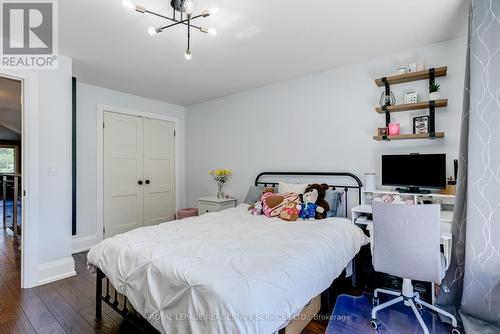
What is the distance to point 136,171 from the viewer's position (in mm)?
4422

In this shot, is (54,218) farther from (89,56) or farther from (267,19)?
(267,19)

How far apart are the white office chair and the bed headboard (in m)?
1.11

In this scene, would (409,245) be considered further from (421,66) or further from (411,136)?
(421,66)

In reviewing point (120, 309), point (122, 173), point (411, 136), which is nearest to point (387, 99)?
point (411, 136)

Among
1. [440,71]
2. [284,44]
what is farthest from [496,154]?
[284,44]

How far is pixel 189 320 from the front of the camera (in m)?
1.26

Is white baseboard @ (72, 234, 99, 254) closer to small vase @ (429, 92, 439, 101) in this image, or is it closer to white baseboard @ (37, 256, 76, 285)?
white baseboard @ (37, 256, 76, 285)

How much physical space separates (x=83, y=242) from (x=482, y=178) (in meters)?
4.69

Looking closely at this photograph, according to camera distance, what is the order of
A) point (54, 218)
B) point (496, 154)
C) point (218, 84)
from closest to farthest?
point (496, 154)
point (54, 218)
point (218, 84)

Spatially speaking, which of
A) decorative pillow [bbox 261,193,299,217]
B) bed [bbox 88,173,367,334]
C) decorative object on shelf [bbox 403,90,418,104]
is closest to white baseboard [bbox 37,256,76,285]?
bed [bbox 88,173,367,334]

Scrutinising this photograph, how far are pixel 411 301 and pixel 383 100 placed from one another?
6.39ft

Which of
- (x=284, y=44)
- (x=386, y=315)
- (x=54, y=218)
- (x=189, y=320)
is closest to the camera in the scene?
(x=189, y=320)

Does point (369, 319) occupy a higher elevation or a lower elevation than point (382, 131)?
lower

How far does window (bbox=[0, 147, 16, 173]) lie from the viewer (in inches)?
382
